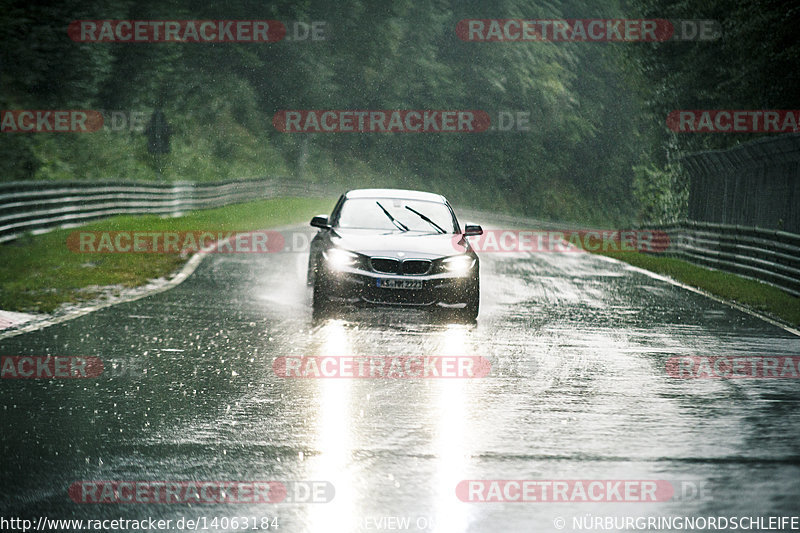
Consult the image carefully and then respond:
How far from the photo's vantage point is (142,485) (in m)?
6.23

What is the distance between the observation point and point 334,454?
704cm

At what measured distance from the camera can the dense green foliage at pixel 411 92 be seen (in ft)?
123

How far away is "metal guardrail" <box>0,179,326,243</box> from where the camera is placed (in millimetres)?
22422

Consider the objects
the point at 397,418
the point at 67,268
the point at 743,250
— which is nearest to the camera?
the point at 397,418

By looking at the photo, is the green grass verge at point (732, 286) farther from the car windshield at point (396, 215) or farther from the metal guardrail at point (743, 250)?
the car windshield at point (396, 215)

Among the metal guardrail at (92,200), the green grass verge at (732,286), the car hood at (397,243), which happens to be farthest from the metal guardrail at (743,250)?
the metal guardrail at (92,200)

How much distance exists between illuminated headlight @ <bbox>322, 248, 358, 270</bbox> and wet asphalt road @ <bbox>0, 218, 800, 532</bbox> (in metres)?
0.69

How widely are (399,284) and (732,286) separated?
8.63 meters

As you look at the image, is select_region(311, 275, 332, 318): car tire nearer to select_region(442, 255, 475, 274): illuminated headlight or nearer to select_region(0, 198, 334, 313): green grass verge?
select_region(442, 255, 475, 274): illuminated headlight

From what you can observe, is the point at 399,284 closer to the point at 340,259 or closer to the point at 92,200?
the point at 340,259

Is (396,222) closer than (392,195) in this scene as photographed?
Yes

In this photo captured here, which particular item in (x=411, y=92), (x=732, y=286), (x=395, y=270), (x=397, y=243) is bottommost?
(x=732, y=286)

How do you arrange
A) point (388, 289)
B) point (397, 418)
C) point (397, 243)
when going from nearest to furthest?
1. point (397, 418)
2. point (388, 289)
3. point (397, 243)

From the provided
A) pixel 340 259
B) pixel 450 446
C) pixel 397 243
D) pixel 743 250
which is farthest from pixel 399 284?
pixel 743 250
